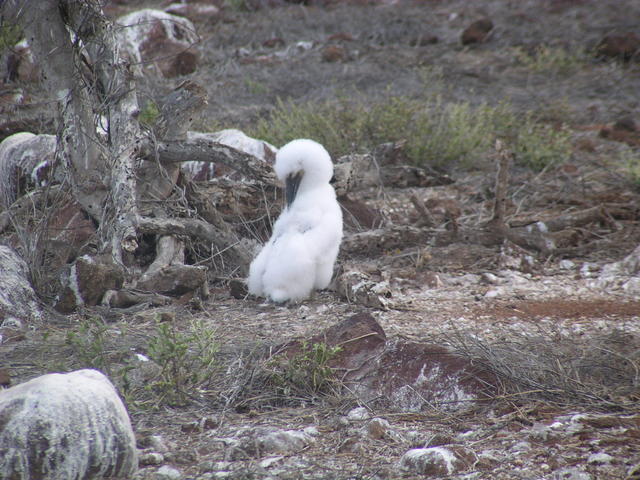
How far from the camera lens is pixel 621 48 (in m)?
12.0

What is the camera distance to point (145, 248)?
17.9 ft

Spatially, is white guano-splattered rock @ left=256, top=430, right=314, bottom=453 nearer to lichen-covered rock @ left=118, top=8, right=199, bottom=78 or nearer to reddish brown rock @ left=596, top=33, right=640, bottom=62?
lichen-covered rock @ left=118, top=8, right=199, bottom=78

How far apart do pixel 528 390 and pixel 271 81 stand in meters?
9.52

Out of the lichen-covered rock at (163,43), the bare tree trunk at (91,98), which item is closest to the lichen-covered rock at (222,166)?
the bare tree trunk at (91,98)

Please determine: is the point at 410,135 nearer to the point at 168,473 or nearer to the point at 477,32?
the point at 168,473

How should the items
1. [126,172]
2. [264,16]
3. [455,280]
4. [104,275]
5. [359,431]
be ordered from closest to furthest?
[359,431], [104,275], [126,172], [455,280], [264,16]

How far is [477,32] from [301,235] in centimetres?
1038

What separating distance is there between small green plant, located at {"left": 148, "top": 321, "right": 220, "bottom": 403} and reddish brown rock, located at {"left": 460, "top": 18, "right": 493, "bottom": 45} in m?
11.6

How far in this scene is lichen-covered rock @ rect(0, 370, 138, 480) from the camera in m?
2.33

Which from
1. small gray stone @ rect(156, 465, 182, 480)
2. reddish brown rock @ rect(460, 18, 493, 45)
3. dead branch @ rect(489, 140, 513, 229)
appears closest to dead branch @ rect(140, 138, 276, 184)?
dead branch @ rect(489, 140, 513, 229)

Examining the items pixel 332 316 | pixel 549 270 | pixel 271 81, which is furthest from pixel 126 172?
pixel 271 81

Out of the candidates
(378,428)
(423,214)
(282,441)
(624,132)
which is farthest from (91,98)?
(624,132)

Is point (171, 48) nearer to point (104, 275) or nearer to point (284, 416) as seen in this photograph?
point (104, 275)

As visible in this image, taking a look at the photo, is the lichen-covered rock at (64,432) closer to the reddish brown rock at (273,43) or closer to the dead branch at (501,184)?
the dead branch at (501,184)
